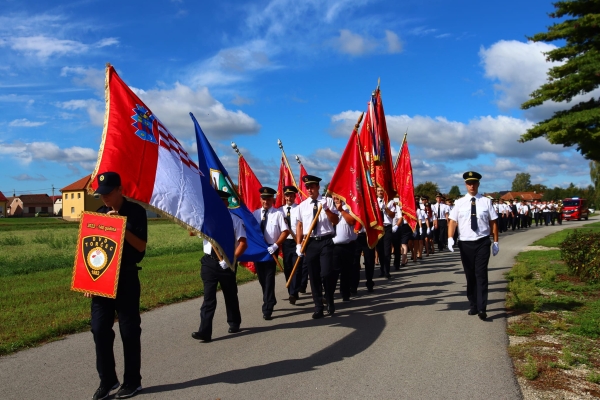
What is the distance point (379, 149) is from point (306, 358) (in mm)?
6655

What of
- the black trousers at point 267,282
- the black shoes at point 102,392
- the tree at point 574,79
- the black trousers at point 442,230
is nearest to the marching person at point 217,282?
the black trousers at point 267,282

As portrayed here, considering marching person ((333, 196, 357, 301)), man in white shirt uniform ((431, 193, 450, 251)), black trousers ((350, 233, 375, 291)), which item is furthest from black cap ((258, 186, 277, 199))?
man in white shirt uniform ((431, 193, 450, 251))

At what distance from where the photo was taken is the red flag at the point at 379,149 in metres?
11.5

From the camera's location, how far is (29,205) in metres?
127

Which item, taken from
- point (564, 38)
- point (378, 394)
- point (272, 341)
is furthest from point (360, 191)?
point (564, 38)

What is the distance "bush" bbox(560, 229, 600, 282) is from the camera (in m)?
10.4

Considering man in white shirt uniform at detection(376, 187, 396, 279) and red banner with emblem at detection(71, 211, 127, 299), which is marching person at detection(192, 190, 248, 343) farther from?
man in white shirt uniform at detection(376, 187, 396, 279)

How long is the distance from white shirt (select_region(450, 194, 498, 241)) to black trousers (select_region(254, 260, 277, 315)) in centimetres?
292

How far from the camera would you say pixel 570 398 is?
15.2 ft

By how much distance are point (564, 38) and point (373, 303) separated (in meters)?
12.3

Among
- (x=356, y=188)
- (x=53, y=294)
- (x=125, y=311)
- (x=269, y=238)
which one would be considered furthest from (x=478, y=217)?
(x=53, y=294)

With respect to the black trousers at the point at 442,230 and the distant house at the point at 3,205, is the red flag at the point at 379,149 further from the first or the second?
the distant house at the point at 3,205

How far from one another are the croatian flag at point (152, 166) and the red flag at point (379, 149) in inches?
251

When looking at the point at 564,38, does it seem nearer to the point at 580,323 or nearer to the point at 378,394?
the point at 580,323
